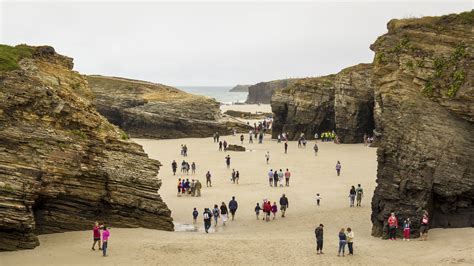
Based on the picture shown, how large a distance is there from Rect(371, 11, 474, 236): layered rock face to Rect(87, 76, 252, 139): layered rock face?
48.8 meters

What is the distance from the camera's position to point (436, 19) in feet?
87.5

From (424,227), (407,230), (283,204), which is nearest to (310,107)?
(283,204)

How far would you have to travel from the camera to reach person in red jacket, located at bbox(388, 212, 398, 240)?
24750 millimetres

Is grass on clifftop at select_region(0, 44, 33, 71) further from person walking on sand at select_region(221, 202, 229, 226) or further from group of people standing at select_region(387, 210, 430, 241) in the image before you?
group of people standing at select_region(387, 210, 430, 241)

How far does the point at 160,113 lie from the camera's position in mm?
74125

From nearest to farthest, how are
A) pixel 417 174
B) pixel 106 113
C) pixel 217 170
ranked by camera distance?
pixel 417 174 → pixel 217 170 → pixel 106 113

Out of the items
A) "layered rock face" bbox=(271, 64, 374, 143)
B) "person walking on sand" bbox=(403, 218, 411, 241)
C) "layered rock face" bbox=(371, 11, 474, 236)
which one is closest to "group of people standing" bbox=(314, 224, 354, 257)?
"person walking on sand" bbox=(403, 218, 411, 241)

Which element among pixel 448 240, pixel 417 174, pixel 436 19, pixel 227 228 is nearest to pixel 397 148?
pixel 417 174

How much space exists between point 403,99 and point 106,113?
190ft

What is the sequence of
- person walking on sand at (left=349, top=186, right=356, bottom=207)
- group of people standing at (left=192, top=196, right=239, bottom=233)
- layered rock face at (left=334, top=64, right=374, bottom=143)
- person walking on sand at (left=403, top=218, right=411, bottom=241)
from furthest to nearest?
layered rock face at (left=334, top=64, right=374, bottom=143) < person walking on sand at (left=349, top=186, right=356, bottom=207) < group of people standing at (left=192, top=196, right=239, bottom=233) < person walking on sand at (left=403, top=218, right=411, bottom=241)

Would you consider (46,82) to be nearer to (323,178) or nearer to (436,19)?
(436,19)

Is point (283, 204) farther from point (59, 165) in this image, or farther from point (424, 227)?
point (59, 165)

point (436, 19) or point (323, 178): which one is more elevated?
point (436, 19)

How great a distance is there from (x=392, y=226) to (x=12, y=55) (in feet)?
59.9
